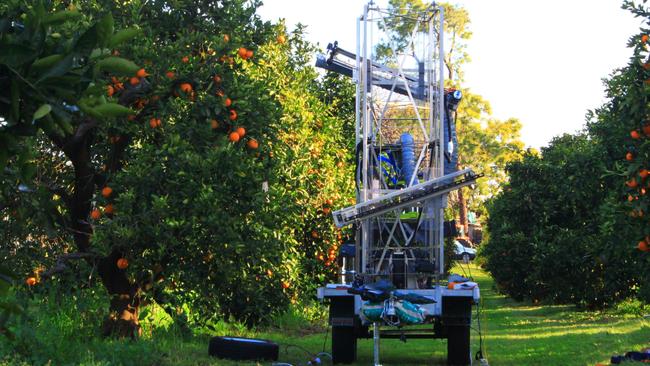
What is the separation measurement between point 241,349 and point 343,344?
64.9 inches

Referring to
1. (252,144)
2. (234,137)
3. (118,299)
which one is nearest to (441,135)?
(252,144)

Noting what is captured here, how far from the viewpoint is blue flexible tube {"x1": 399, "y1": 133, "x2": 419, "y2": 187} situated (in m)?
15.9

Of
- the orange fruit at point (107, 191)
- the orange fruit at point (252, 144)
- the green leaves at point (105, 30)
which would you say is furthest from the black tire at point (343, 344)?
the green leaves at point (105, 30)

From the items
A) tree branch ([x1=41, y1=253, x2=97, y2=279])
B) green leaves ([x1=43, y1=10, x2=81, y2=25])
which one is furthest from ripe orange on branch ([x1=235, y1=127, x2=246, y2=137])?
green leaves ([x1=43, y1=10, x2=81, y2=25])

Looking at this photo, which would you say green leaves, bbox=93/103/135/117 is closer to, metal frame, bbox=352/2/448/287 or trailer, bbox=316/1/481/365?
trailer, bbox=316/1/481/365

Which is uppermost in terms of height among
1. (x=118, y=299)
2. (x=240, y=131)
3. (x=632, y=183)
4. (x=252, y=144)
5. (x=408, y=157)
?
(x=408, y=157)

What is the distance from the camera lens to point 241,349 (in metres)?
13.6

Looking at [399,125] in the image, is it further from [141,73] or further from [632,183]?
[141,73]

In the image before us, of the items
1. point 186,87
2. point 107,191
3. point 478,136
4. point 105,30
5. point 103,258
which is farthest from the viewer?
point 478,136

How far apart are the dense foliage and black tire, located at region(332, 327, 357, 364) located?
4.12 m

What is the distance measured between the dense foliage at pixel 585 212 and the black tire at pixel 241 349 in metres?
5.19

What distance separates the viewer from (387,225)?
1562cm

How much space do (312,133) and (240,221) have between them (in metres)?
10.6

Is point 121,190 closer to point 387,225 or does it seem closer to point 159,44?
point 159,44
